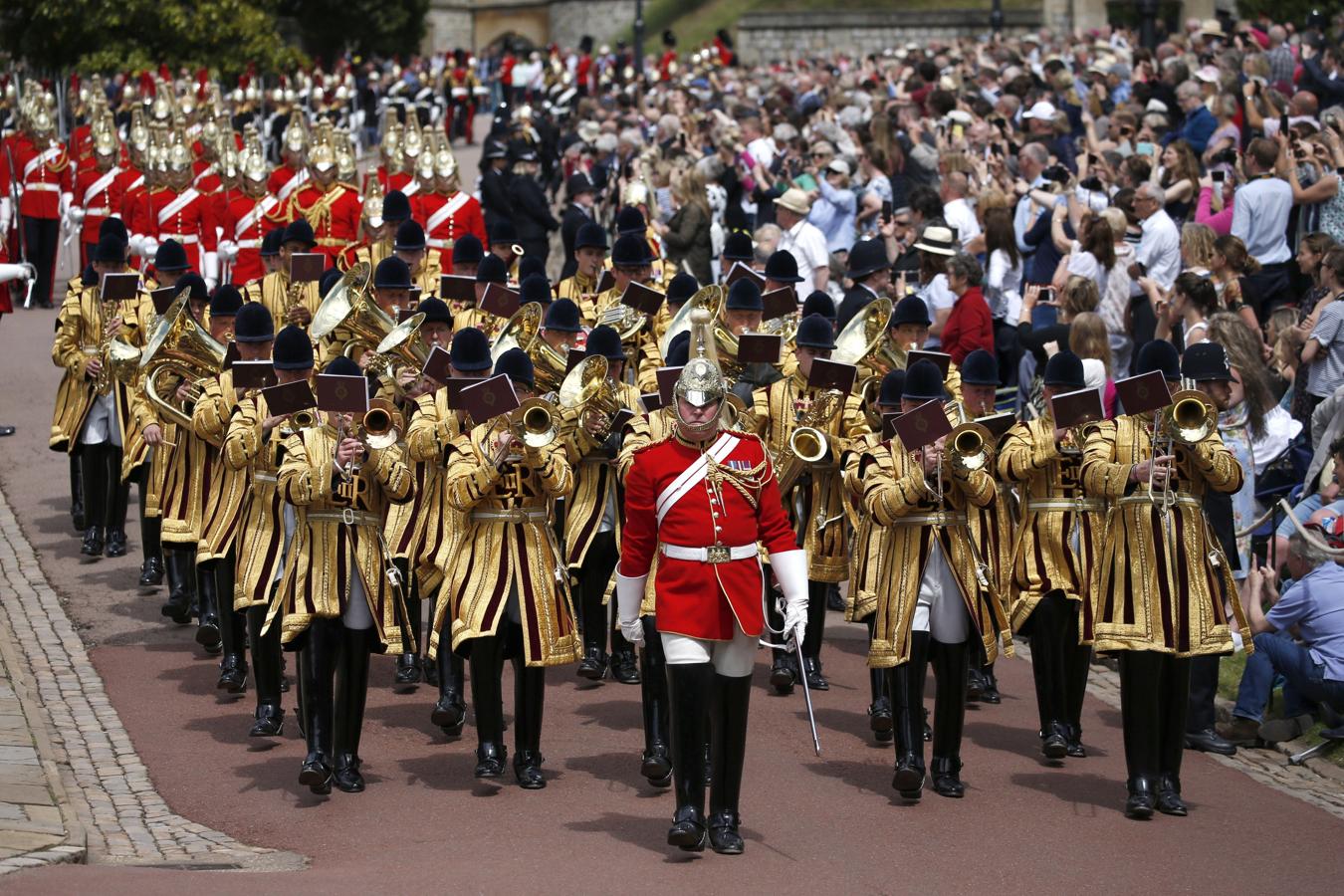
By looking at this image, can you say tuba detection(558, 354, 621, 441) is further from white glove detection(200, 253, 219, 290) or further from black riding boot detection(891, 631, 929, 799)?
white glove detection(200, 253, 219, 290)

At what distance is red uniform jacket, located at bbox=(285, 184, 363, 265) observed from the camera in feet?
57.4

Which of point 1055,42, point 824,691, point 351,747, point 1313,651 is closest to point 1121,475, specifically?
point 1313,651

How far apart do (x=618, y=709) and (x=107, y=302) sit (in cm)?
485

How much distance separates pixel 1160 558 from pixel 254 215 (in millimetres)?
10228

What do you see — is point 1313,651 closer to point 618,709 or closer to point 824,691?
point 824,691

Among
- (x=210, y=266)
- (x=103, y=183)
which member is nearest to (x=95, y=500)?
(x=210, y=266)

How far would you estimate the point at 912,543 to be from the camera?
9.76m

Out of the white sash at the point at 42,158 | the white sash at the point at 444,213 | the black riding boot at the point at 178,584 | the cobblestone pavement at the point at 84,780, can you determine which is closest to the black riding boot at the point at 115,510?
the cobblestone pavement at the point at 84,780

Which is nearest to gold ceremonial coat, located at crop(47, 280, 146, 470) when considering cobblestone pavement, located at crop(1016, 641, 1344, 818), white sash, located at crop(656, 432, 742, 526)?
white sash, located at crop(656, 432, 742, 526)

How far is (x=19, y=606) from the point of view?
13.4 meters

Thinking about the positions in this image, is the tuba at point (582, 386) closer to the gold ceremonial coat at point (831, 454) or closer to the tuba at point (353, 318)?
the gold ceremonial coat at point (831, 454)

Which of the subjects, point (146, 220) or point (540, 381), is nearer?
point (540, 381)

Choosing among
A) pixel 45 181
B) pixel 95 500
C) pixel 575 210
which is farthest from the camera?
pixel 45 181

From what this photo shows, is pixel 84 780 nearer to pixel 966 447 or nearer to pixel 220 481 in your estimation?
pixel 220 481
